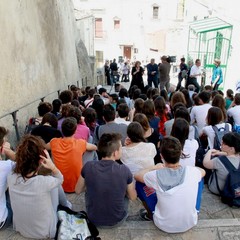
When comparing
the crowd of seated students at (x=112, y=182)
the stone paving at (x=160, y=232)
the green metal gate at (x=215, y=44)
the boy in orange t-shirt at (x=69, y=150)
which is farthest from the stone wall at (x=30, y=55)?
the green metal gate at (x=215, y=44)

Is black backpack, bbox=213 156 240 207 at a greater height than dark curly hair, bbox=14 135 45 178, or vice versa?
dark curly hair, bbox=14 135 45 178

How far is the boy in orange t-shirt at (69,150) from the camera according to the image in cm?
369

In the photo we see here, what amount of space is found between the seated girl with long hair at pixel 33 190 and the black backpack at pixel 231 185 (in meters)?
1.96

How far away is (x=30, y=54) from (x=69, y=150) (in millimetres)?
4293

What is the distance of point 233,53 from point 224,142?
365 inches

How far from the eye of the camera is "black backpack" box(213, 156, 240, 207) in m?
3.32

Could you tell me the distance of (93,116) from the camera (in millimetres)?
4750

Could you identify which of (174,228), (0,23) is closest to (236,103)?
(174,228)

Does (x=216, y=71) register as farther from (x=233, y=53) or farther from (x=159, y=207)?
(x=159, y=207)

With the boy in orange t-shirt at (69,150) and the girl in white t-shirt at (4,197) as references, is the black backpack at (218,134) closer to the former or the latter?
the boy in orange t-shirt at (69,150)

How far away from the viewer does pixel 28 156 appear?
8.39 ft

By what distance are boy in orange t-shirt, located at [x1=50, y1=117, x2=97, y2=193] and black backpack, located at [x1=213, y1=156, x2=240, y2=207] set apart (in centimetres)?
169

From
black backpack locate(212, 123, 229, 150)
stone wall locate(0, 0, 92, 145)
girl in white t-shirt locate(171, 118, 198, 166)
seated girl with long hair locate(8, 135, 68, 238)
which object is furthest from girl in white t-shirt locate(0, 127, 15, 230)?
black backpack locate(212, 123, 229, 150)

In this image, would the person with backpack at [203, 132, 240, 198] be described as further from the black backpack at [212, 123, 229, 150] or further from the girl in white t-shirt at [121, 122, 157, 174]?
the girl in white t-shirt at [121, 122, 157, 174]
